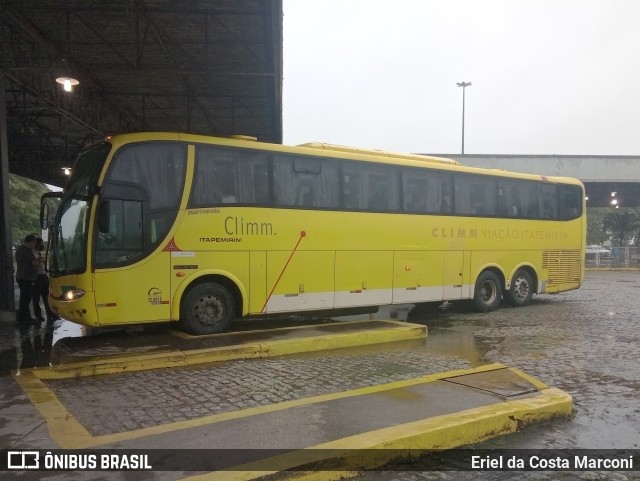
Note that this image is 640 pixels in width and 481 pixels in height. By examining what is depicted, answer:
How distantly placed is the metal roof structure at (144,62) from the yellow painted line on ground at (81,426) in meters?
6.96

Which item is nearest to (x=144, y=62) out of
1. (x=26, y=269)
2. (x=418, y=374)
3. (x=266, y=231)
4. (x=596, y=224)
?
(x=26, y=269)

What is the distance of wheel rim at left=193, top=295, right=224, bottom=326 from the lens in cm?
864

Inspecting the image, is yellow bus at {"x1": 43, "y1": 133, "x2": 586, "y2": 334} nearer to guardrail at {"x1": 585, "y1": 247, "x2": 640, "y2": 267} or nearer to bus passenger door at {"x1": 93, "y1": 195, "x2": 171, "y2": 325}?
bus passenger door at {"x1": 93, "y1": 195, "x2": 171, "y2": 325}

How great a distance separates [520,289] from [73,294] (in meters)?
11.3

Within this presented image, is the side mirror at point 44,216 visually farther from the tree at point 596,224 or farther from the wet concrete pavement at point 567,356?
the tree at point 596,224

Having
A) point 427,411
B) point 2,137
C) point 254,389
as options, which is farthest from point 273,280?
point 2,137

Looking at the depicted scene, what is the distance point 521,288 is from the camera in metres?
14.0

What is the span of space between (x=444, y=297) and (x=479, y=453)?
796cm

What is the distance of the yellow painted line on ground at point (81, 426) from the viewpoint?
13.9 ft

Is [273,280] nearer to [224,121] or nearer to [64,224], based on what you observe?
[64,224]

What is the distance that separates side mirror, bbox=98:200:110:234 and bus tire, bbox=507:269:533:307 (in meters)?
10.5

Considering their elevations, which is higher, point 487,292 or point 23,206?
point 23,206

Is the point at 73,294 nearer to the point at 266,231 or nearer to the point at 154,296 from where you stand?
the point at 154,296

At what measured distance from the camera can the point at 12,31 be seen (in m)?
11.7
